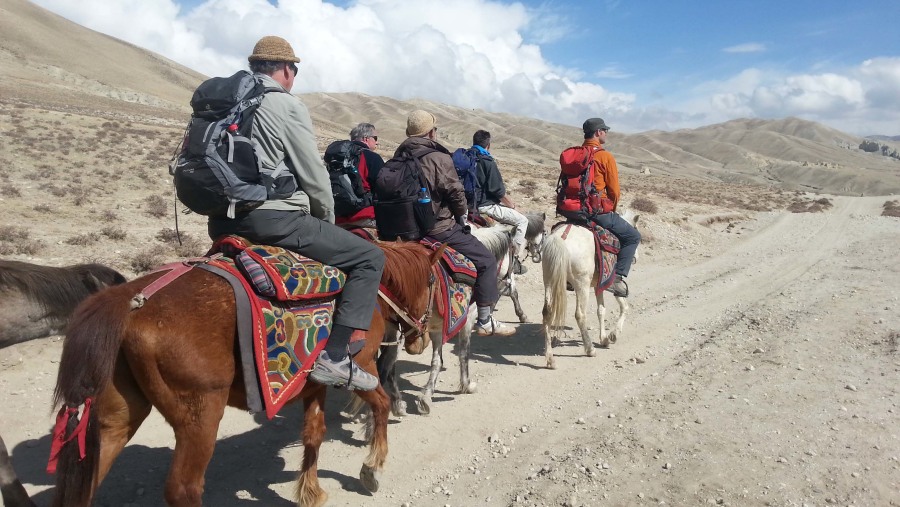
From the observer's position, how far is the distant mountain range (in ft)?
156

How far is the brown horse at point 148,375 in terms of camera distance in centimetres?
255

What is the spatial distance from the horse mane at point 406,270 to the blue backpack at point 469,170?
2426 millimetres

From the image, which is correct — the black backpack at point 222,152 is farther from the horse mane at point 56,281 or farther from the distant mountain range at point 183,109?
the distant mountain range at point 183,109

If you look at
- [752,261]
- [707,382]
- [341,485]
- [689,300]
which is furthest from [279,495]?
[752,261]

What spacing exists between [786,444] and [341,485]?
157 inches

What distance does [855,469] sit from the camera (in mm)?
4266

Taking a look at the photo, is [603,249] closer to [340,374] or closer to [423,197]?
[423,197]

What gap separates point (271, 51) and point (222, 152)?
2.96ft

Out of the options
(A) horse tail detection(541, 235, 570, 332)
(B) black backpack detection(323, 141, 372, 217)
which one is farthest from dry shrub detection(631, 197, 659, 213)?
(B) black backpack detection(323, 141, 372, 217)

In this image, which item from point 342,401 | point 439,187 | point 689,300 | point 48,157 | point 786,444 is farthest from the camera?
point 48,157

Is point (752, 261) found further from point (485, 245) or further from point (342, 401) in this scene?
point (342, 401)

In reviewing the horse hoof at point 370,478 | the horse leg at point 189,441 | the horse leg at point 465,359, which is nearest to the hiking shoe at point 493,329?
the horse leg at point 465,359

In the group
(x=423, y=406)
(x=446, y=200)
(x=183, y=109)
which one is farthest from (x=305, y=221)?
(x=183, y=109)

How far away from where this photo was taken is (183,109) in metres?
65.2
